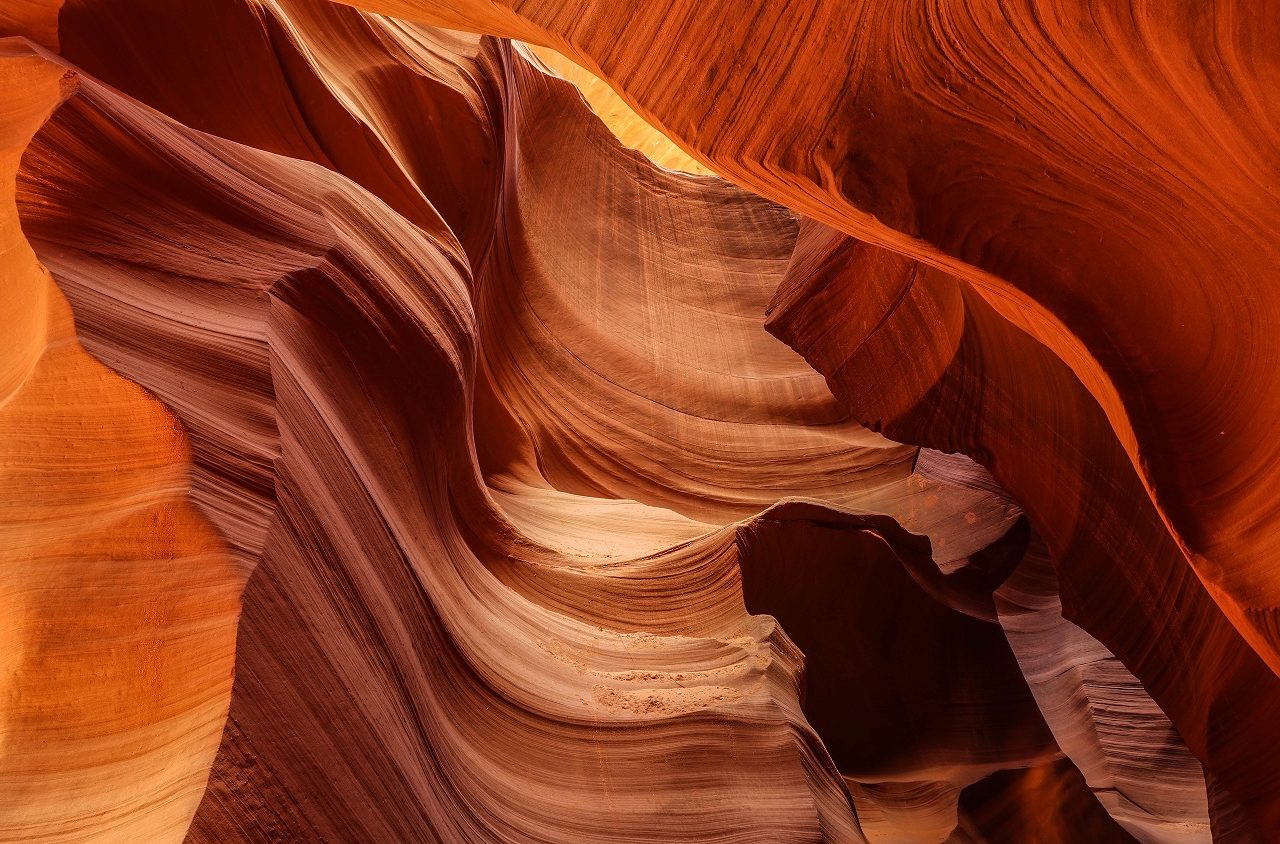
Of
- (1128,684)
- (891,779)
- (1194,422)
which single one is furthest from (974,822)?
(1194,422)

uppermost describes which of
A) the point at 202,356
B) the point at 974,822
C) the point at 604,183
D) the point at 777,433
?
the point at 202,356

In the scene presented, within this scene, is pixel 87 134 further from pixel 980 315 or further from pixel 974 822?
pixel 974 822

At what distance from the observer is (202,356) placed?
2000 mm

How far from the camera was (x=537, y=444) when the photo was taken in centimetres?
521

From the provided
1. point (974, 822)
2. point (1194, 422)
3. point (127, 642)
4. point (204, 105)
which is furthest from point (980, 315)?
point (127, 642)

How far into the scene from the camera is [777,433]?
5.96m

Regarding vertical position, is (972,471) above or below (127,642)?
below

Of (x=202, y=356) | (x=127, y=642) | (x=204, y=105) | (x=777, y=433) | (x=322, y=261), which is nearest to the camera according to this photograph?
(x=127, y=642)

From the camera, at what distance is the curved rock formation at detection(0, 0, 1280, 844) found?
1.72 meters

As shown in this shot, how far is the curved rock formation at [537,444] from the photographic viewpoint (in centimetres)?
172

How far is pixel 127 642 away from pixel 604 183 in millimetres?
5406

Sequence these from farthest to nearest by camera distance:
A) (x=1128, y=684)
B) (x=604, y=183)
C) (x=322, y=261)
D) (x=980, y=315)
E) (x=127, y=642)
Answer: (x=604, y=183) < (x=1128, y=684) < (x=980, y=315) < (x=322, y=261) < (x=127, y=642)

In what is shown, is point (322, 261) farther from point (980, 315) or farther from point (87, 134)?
point (980, 315)

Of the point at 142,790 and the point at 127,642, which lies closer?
the point at 142,790
